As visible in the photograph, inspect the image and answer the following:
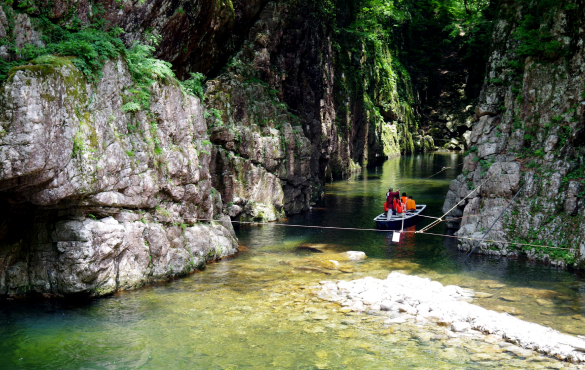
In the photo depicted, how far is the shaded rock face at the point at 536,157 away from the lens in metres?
17.4

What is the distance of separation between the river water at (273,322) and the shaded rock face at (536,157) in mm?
1349

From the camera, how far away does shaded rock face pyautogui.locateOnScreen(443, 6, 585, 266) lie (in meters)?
17.4

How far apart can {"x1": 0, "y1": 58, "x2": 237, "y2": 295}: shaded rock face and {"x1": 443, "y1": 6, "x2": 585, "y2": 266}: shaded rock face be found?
10.4 meters

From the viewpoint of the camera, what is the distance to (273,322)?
11.9m

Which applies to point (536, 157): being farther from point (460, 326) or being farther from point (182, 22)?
point (182, 22)

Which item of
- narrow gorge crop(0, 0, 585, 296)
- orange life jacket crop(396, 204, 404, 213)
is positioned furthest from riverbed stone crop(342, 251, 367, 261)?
orange life jacket crop(396, 204, 404, 213)

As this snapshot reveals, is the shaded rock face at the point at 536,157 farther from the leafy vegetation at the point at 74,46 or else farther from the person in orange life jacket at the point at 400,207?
the leafy vegetation at the point at 74,46

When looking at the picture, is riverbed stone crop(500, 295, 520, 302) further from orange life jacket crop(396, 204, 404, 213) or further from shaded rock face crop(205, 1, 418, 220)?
shaded rock face crop(205, 1, 418, 220)

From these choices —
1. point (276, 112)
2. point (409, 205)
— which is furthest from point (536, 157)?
point (276, 112)

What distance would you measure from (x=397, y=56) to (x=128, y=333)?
62.1 meters

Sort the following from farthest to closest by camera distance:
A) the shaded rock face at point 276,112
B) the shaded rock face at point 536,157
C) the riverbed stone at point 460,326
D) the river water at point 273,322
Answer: the shaded rock face at point 276,112, the shaded rock face at point 536,157, the riverbed stone at point 460,326, the river water at point 273,322

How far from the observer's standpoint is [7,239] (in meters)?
12.8

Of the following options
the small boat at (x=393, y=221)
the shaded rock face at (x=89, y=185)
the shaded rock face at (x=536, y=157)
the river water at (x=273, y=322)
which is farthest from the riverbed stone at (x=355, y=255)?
the shaded rock face at (x=89, y=185)

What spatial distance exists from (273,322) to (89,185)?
5.67m
